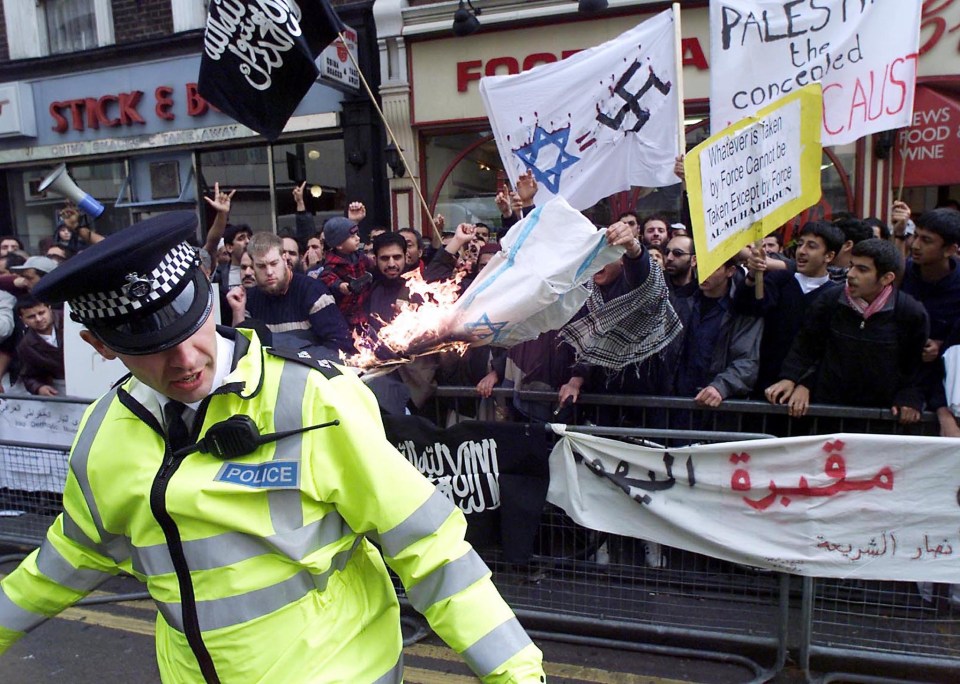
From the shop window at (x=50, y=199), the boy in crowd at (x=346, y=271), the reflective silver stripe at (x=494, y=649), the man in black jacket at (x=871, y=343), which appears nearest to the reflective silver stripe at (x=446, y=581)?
the reflective silver stripe at (x=494, y=649)

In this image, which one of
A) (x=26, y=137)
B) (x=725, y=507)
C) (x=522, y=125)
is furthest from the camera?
(x=26, y=137)

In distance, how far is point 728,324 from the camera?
14.3ft

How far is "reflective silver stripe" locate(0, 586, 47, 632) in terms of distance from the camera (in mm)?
1832

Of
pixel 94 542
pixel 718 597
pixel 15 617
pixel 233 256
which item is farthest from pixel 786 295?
pixel 233 256

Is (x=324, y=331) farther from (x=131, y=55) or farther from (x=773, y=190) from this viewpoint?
(x=131, y=55)

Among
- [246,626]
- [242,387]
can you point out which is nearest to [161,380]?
[242,387]

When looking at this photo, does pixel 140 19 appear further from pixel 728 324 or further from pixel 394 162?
pixel 728 324

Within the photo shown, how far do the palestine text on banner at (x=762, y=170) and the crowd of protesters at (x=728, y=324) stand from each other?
0.24 meters

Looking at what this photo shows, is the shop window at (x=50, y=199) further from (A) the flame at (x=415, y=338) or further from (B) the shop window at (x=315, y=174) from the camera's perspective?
(A) the flame at (x=415, y=338)

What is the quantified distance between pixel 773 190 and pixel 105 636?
4531 millimetres

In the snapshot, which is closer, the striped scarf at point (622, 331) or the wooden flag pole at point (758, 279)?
the striped scarf at point (622, 331)

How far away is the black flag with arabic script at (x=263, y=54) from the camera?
16.1 feet

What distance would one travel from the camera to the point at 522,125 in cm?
530

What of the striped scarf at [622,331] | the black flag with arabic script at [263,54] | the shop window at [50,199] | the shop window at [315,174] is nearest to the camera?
the striped scarf at [622,331]
